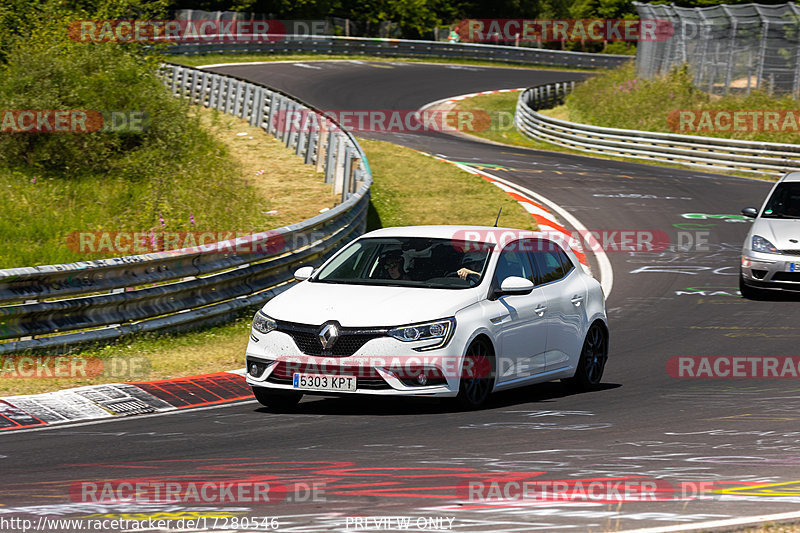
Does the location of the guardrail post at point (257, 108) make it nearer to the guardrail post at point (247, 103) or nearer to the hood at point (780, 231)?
the guardrail post at point (247, 103)

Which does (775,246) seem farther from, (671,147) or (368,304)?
(671,147)

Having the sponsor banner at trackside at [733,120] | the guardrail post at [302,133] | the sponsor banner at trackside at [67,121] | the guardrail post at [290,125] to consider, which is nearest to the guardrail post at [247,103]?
the guardrail post at [290,125]

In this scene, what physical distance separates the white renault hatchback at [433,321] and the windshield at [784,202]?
262 inches

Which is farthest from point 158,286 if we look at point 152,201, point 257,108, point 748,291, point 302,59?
point 302,59

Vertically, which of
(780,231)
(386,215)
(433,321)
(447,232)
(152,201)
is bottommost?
(386,215)

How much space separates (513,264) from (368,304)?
171cm

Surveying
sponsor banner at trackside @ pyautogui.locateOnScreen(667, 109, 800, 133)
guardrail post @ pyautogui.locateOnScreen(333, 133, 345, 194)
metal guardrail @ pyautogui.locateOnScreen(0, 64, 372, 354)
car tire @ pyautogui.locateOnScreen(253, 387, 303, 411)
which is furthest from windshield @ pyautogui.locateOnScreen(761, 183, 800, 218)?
sponsor banner at trackside @ pyautogui.locateOnScreen(667, 109, 800, 133)

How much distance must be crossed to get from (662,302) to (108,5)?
1864 centimetres

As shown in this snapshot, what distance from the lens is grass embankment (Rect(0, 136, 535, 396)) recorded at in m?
11.6

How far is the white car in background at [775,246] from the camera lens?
53.1ft

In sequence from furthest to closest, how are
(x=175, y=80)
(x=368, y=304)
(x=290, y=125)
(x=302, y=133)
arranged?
(x=175, y=80) → (x=290, y=125) → (x=302, y=133) → (x=368, y=304)

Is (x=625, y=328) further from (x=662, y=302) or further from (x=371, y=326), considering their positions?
(x=371, y=326)

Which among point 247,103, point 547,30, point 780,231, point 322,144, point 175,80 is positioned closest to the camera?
point 780,231

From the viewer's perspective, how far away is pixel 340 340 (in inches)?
356
